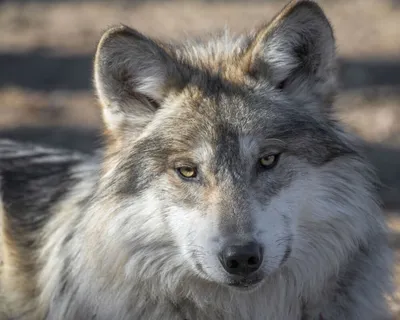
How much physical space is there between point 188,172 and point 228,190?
25cm

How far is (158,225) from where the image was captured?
178 inches

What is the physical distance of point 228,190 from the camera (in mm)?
4352

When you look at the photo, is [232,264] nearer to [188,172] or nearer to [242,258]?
[242,258]

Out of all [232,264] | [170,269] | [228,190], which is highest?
[228,190]

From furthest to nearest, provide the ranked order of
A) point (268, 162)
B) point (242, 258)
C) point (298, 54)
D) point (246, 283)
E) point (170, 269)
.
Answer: point (298, 54), point (170, 269), point (268, 162), point (246, 283), point (242, 258)

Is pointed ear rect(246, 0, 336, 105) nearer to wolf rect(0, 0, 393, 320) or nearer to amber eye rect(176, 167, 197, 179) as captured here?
wolf rect(0, 0, 393, 320)

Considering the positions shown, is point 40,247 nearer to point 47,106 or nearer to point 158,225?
point 158,225

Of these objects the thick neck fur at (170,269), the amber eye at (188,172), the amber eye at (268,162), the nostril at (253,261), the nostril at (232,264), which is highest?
the amber eye at (268,162)

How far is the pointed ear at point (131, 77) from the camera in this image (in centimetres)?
460

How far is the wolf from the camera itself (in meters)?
4.39

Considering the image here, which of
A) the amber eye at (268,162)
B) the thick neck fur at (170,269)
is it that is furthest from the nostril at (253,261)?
the amber eye at (268,162)

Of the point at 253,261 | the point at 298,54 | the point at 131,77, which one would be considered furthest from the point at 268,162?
the point at 131,77

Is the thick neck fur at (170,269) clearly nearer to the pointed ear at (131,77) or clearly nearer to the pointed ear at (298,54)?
the pointed ear at (131,77)

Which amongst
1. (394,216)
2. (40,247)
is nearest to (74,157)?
(40,247)
